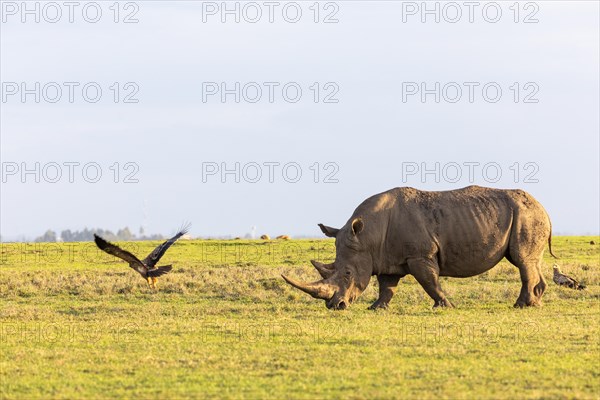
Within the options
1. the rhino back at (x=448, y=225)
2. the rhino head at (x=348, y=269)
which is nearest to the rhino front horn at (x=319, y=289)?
the rhino head at (x=348, y=269)

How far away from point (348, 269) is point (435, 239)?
2190 millimetres

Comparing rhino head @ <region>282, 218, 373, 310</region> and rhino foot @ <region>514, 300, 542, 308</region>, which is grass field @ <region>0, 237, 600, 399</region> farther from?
rhino head @ <region>282, 218, 373, 310</region>

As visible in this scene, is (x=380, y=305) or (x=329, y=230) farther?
(x=329, y=230)

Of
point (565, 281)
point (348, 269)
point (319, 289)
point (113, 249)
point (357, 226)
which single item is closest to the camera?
point (113, 249)

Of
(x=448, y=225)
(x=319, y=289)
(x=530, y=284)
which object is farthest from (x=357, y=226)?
(x=530, y=284)

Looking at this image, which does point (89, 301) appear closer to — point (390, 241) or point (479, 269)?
point (390, 241)

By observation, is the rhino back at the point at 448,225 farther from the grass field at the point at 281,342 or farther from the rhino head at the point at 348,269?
the grass field at the point at 281,342

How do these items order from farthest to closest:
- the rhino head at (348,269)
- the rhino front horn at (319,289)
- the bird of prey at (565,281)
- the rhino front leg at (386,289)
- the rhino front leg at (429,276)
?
the bird of prey at (565,281), the rhino front leg at (386,289), the rhino front leg at (429,276), the rhino head at (348,269), the rhino front horn at (319,289)

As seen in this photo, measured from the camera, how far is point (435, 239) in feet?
68.5

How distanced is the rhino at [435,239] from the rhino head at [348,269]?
2cm

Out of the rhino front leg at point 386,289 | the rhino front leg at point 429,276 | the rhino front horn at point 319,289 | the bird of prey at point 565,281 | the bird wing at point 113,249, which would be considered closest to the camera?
the bird wing at point 113,249

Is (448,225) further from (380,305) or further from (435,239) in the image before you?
(380,305)

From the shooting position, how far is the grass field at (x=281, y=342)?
1112cm

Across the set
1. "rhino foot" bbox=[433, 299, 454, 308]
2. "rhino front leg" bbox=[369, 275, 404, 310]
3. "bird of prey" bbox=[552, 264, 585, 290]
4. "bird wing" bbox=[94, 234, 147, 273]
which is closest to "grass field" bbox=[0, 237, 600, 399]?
"rhino foot" bbox=[433, 299, 454, 308]
